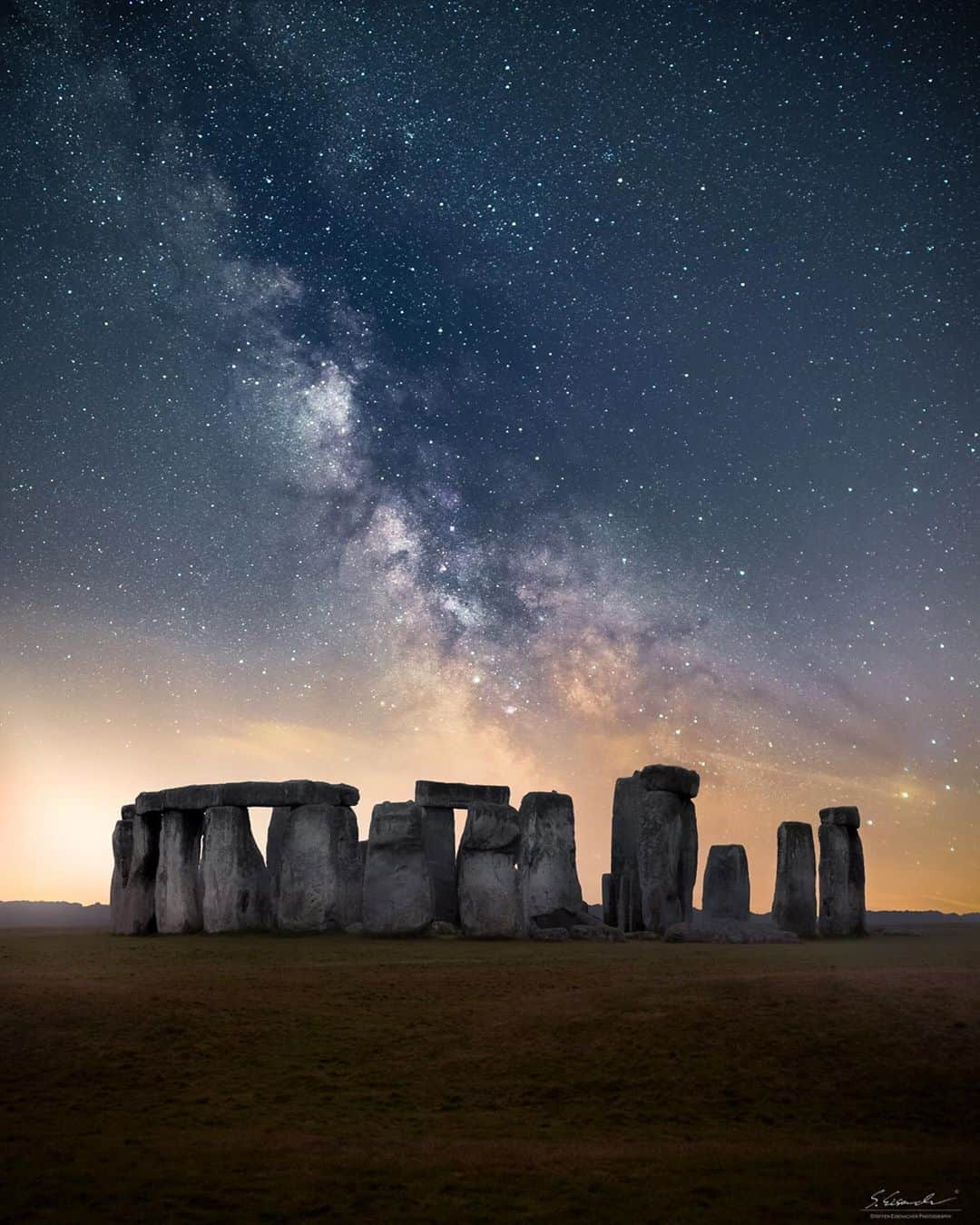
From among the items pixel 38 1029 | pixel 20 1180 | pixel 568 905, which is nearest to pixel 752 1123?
pixel 20 1180

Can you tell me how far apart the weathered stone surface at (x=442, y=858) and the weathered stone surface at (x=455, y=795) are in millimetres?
305

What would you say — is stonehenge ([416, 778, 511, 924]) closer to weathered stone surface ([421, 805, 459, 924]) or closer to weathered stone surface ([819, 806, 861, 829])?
weathered stone surface ([421, 805, 459, 924])

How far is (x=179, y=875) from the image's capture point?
20266mm

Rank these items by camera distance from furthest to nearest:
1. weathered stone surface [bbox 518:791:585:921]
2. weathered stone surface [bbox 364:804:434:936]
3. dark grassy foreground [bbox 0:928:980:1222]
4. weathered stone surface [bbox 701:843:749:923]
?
1. weathered stone surface [bbox 701:843:749:923]
2. weathered stone surface [bbox 518:791:585:921]
3. weathered stone surface [bbox 364:804:434:936]
4. dark grassy foreground [bbox 0:928:980:1222]

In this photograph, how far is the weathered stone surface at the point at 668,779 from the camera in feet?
71.1

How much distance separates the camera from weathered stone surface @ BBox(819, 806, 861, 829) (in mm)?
23750

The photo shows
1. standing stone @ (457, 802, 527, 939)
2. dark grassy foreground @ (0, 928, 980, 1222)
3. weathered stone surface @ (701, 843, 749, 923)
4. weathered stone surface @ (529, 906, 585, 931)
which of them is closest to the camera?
dark grassy foreground @ (0, 928, 980, 1222)

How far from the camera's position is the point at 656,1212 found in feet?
21.4

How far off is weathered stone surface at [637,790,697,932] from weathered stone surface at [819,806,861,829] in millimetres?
4034

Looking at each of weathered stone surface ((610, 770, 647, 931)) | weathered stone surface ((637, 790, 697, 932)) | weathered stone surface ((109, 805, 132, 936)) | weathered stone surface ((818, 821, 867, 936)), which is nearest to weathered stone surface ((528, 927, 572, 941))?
weathered stone surface ((637, 790, 697, 932))

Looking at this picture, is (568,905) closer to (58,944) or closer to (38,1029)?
(58,944)

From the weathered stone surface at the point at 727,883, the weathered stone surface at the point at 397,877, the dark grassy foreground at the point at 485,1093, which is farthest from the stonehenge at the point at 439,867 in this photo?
the dark grassy foreground at the point at 485,1093

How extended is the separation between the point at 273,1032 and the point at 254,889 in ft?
33.4

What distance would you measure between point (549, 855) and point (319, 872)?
446 centimetres
